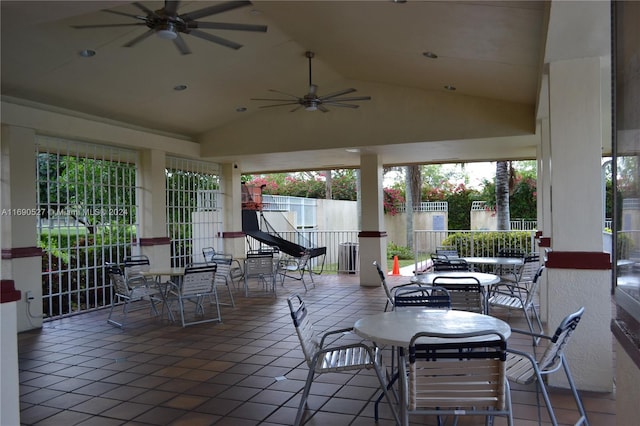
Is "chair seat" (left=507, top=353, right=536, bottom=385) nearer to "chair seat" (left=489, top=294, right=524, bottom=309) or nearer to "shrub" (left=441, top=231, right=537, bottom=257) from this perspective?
"chair seat" (left=489, top=294, right=524, bottom=309)

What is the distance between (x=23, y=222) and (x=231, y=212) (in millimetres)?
4631

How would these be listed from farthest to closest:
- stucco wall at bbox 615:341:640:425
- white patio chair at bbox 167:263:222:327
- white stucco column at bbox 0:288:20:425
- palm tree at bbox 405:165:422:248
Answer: palm tree at bbox 405:165:422:248 → white patio chair at bbox 167:263:222:327 → white stucco column at bbox 0:288:20:425 → stucco wall at bbox 615:341:640:425

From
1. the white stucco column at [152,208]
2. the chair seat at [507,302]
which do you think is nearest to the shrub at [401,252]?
the white stucco column at [152,208]

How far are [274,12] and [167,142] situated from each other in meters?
3.75

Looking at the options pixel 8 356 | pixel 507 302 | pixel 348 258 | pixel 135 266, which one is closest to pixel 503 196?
pixel 348 258

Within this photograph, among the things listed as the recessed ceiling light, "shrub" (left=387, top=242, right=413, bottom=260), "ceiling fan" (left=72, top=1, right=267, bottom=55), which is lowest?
"shrub" (left=387, top=242, right=413, bottom=260)

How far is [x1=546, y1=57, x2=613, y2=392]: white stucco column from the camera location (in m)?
3.56

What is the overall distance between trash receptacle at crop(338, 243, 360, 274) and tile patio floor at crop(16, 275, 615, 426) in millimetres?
4425

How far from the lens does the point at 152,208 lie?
789cm

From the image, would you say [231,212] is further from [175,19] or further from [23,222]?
[175,19]

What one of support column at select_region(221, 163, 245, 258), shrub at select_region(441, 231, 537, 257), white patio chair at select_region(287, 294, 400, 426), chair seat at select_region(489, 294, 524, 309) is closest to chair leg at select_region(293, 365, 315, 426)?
white patio chair at select_region(287, 294, 400, 426)

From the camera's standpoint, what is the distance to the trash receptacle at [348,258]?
10.6 meters

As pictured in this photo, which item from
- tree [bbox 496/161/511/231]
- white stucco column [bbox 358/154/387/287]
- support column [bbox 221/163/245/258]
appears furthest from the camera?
tree [bbox 496/161/511/231]

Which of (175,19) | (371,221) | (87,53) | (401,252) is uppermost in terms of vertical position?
(87,53)
